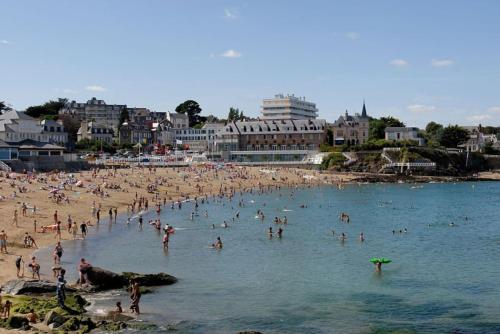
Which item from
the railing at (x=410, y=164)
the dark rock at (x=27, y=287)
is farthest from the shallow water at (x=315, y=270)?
the railing at (x=410, y=164)

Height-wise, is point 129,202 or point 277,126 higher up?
point 277,126

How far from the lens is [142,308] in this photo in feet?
82.2

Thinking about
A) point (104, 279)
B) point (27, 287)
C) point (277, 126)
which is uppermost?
point (277, 126)

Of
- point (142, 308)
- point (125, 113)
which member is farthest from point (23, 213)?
point (125, 113)

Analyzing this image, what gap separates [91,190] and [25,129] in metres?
37.7

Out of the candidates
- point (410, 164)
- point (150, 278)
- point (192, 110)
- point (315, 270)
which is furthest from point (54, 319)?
point (192, 110)

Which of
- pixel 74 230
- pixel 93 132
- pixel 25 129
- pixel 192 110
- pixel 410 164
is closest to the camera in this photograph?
pixel 74 230

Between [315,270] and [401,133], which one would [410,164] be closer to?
[401,133]

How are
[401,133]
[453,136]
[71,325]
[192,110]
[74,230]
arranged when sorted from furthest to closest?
[192,110], [453,136], [401,133], [74,230], [71,325]

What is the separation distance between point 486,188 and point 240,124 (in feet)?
192

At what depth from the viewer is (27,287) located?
25.7 meters

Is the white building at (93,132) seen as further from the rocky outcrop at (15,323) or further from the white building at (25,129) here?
the rocky outcrop at (15,323)

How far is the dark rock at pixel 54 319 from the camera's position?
2152 centimetres

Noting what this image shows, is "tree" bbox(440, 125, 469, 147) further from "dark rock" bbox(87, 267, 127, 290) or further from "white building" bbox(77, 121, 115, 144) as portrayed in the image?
"dark rock" bbox(87, 267, 127, 290)
